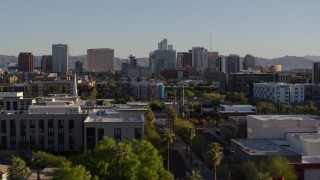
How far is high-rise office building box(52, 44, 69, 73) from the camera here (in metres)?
170

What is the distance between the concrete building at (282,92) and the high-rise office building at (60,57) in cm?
11247

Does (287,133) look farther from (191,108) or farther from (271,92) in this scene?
(271,92)

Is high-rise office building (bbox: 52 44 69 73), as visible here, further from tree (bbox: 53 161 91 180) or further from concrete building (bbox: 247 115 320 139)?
tree (bbox: 53 161 91 180)

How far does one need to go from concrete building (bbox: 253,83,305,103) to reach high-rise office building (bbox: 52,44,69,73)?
11247 centimetres

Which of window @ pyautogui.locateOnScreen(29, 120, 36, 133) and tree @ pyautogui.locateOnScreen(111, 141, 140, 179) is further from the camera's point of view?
window @ pyautogui.locateOnScreen(29, 120, 36, 133)

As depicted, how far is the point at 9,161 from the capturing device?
29.8 m

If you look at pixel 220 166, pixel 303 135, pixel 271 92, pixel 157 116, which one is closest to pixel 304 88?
pixel 271 92

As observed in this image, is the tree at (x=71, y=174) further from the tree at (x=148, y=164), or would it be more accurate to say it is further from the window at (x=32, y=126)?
the window at (x=32, y=126)

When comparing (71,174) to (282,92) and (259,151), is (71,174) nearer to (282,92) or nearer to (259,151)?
(259,151)

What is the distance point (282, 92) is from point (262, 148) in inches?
1469

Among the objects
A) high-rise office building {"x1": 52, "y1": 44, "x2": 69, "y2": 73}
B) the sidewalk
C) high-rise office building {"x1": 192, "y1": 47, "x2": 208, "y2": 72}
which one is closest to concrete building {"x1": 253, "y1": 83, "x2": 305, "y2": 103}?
A: the sidewalk

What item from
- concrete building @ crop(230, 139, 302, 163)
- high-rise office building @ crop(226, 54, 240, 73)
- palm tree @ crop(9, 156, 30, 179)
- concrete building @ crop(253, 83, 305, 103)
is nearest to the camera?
palm tree @ crop(9, 156, 30, 179)

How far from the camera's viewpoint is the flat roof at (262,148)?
2497 centimetres

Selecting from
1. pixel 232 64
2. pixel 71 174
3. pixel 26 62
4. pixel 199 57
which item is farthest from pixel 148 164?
pixel 199 57
